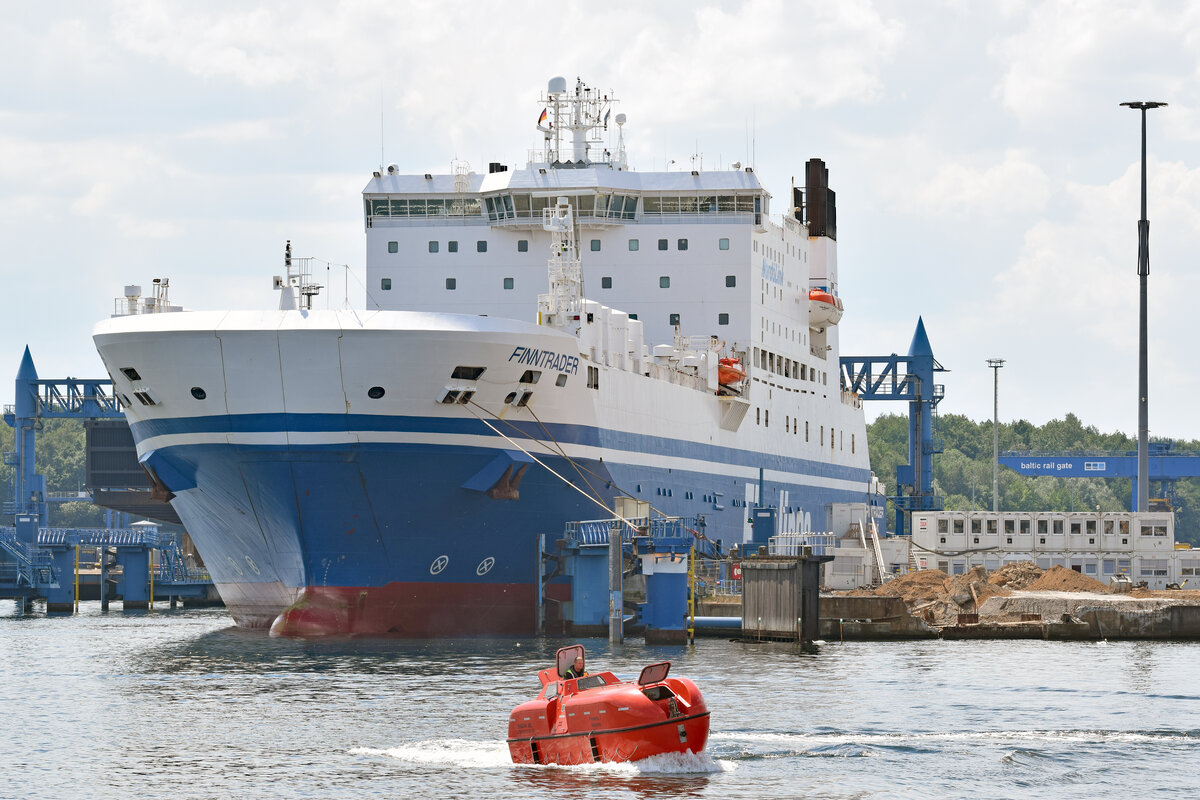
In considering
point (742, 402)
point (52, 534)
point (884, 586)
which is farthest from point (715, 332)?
point (52, 534)

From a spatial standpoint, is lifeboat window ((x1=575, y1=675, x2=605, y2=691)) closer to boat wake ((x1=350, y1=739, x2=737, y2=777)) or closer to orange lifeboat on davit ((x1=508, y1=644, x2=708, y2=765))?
orange lifeboat on davit ((x1=508, y1=644, x2=708, y2=765))

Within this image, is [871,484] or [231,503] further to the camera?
[871,484]

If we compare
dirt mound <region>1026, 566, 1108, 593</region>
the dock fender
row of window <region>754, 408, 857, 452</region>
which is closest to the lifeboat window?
the dock fender

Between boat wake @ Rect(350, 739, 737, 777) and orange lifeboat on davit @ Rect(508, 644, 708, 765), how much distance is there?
0.12 meters

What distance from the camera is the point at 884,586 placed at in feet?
193

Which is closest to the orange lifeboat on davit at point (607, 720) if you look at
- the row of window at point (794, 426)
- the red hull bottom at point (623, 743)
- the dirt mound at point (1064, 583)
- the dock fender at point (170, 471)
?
the red hull bottom at point (623, 743)

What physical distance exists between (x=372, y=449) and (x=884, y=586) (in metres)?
23.2

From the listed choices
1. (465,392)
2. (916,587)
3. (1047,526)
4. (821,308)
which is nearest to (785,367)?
(821,308)

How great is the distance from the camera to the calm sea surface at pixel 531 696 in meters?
25.4

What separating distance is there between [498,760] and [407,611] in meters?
16.3

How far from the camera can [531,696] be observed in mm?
32750

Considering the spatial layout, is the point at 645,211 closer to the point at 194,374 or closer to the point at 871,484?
the point at 194,374

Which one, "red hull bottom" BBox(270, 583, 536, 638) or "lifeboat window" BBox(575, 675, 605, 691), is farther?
"red hull bottom" BBox(270, 583, 536, 638)

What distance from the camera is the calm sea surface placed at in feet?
83.4
